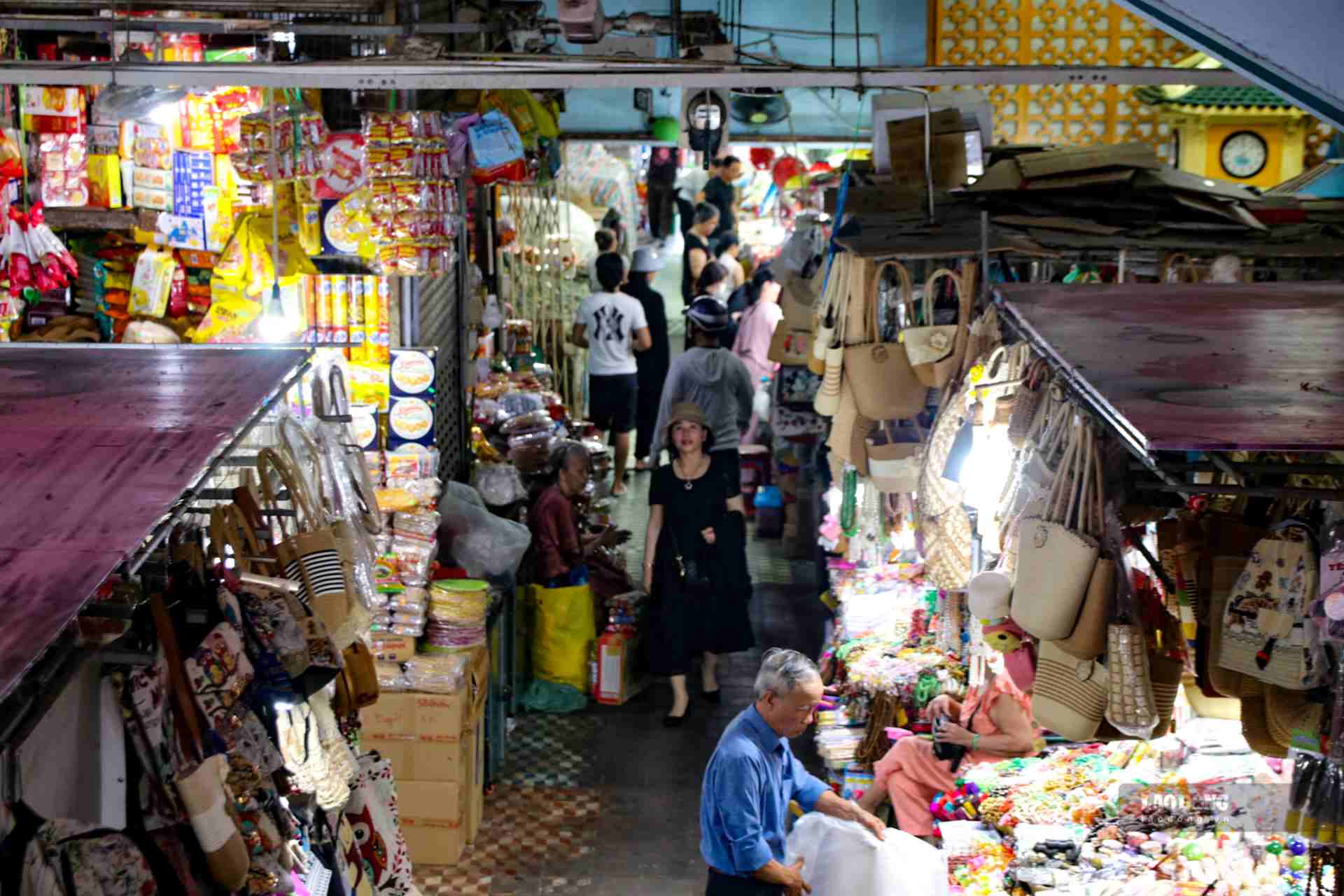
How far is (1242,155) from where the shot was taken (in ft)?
42.3

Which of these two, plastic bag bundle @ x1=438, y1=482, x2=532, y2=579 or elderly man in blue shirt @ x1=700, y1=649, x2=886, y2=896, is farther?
plastic bag bundle @ x1=438, y1=482, x2=532, y2=579

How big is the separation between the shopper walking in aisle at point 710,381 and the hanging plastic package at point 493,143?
8.31 feet

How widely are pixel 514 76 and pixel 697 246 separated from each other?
10098mm

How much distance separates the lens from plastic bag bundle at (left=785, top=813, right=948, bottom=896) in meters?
5.07

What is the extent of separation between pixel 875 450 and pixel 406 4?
3091mm

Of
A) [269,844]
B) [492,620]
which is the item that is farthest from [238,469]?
[492,620]

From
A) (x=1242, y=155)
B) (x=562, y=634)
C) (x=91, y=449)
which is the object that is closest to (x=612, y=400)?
(x=562, y=634)

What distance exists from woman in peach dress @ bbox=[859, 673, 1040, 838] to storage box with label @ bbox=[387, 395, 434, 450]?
100 inches

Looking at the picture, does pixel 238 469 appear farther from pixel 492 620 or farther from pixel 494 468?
pixel 494 468

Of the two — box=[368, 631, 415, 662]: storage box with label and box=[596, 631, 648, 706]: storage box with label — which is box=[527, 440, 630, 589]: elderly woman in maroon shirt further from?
box=[368, 631, 415, 662]: storage box with label

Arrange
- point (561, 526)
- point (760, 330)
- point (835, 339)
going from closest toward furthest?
point (835, 339) → point (561, 526) → point (760, 330)

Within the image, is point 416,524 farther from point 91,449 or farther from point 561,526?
point 91,449

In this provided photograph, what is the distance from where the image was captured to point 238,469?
14.5 ft

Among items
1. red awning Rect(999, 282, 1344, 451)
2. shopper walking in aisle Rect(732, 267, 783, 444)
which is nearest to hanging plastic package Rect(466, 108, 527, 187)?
red awning Rect(999, 282, 1344, 451)
